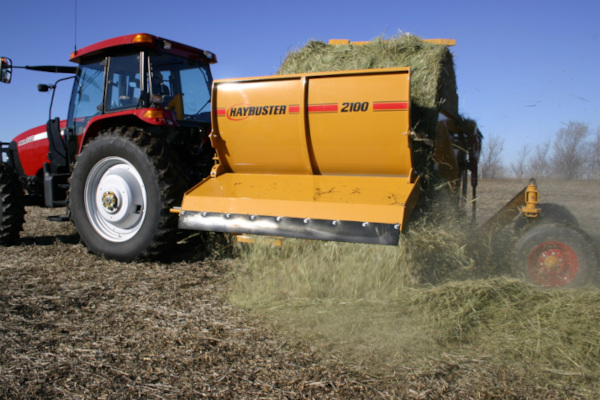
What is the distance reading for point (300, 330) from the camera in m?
3.09

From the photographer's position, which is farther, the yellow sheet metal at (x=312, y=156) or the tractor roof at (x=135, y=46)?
the tractor roof at (x=135, y=46)

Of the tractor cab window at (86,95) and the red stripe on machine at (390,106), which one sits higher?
the tractor cab window at (86,95)

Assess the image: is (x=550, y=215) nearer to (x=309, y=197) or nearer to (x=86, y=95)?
(x=309, y=197)

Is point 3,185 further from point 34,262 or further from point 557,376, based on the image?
point 557,376

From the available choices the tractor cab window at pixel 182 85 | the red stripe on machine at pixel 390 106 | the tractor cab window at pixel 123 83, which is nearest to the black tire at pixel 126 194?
the tractor cab window at pixel 123 83

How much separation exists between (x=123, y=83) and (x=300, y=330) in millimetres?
3756

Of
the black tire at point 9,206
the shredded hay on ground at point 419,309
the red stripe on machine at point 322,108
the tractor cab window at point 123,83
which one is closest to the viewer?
the shredded hay on ground at point 419,309

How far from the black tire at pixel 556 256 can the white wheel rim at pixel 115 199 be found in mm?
3443

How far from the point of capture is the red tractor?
183 inches

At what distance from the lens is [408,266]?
377 cm

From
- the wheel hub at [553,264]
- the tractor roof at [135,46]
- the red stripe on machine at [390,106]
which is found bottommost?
the wheel hub at [553,264]

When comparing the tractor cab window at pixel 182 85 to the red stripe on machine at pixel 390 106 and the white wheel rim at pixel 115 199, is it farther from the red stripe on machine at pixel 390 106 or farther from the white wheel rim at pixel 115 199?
the red stripe on machine at pixel 390 106

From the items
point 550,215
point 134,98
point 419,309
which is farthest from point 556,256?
point 134,98

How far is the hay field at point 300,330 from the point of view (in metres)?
2.39
